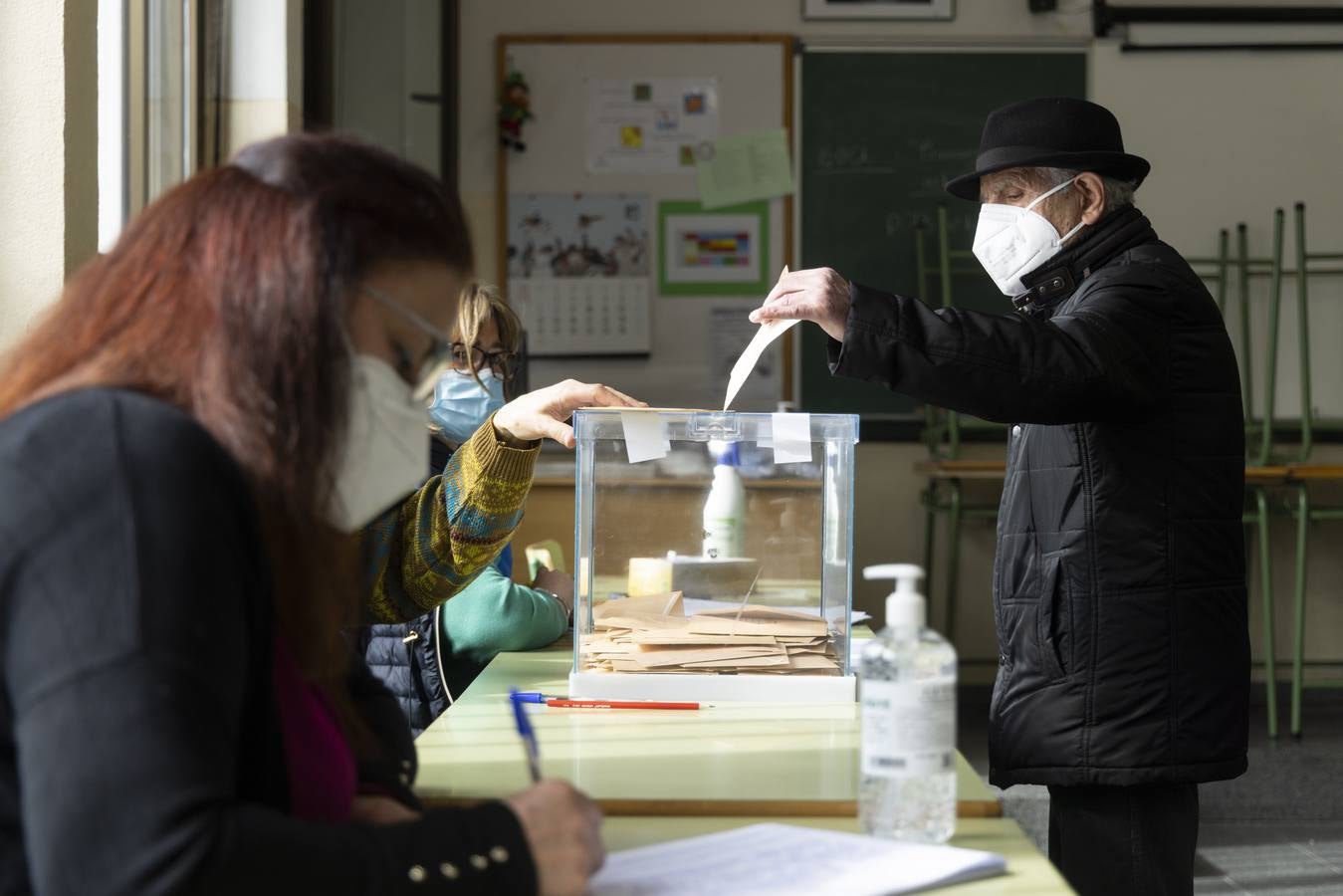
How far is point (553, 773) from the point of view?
125 centimetres

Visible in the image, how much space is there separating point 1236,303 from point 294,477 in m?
4.61

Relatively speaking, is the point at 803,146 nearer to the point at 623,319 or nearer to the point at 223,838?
the point at 623,319

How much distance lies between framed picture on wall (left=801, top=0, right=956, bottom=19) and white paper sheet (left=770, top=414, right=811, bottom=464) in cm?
346

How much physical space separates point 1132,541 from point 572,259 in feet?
11.3

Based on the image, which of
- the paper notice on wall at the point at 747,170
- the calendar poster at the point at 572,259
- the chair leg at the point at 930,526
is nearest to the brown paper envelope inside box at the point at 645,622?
the chair leg at the point at 930,526

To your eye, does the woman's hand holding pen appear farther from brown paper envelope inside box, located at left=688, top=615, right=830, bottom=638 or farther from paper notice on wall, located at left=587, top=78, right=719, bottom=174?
paper notice on wall, located at left=587, top=78, right=719, bottom=174

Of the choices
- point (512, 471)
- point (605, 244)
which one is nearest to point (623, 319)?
point (605, 244)

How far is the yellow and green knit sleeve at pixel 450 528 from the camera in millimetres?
1597

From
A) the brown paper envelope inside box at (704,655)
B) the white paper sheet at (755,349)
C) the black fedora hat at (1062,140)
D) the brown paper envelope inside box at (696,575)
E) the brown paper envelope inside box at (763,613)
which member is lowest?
the brown paper envelope inside box at (704,655)

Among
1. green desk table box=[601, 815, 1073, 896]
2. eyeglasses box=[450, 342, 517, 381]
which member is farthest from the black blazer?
eyeglasses box=[450, 342, 517, 381]

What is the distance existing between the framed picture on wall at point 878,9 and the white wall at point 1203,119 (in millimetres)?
31

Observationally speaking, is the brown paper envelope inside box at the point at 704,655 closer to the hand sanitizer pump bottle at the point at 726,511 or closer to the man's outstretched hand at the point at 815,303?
the hand sanitizer pump bottle at the point at 726,511

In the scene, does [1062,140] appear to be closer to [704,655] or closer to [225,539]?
[704,655]

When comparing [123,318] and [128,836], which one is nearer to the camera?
[128,836]
